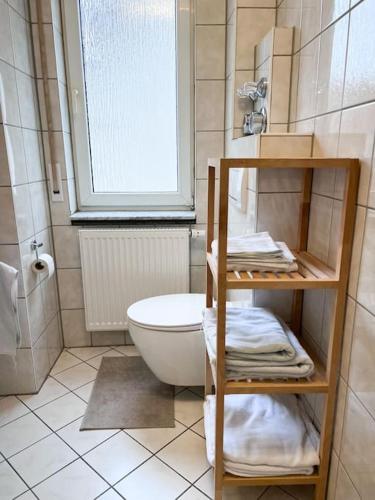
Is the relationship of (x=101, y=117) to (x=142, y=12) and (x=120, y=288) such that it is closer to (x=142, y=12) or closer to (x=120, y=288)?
(x=142, y=12)

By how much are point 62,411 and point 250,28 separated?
189 centimetres

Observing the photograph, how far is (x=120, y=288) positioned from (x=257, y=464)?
1243 millimetres

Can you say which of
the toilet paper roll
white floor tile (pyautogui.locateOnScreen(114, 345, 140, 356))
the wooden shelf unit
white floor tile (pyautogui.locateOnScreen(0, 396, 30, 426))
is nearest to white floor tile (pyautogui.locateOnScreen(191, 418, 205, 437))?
the wooden shelf unit

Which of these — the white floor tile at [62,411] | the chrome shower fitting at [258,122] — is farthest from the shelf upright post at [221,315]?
the white floor tile at [62,411]

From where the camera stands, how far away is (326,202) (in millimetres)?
1103

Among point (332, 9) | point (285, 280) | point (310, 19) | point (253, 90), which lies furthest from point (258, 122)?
point (285, 280)

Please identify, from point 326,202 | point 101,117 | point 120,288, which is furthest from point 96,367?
point 326,202

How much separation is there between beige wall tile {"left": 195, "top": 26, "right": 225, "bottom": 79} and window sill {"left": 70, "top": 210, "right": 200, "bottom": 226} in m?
0.76

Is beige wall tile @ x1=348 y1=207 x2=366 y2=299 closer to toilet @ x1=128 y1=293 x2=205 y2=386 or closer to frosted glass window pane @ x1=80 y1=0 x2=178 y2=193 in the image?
toilet @ x1=128 y1=293 x2=205 y2=386

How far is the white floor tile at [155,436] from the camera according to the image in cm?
150

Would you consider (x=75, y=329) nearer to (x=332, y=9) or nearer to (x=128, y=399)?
(x=128, y=399)

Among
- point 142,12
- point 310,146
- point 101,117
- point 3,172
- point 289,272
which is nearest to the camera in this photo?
point 289,272

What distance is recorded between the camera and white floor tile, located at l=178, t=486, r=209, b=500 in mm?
1258

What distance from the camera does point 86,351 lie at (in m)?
2.21
